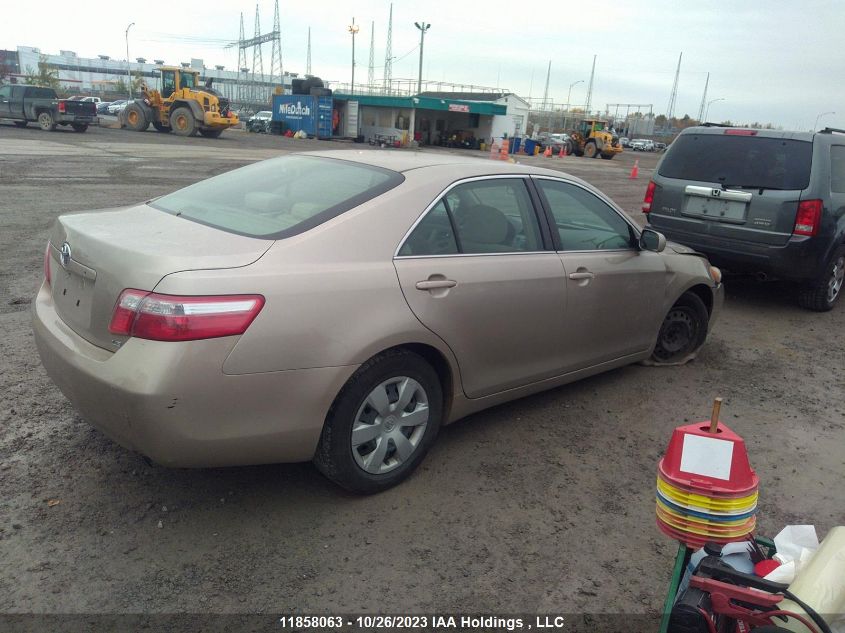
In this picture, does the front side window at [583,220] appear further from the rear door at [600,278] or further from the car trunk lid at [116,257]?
the car trunk lid at [116,257]

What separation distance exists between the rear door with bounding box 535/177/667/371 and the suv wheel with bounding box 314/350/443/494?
1.13 metres

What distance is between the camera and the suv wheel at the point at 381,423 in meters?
2.96

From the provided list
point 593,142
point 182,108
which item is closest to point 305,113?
point 182,108

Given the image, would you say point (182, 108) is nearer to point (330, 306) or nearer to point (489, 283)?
point (489, 283)

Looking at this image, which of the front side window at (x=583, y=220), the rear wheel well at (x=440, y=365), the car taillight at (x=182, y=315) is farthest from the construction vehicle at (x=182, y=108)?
the car taillight at (x=182, y=315)

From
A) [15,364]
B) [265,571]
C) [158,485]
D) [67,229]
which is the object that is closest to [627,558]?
[265,571]

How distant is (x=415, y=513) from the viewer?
10.3ft

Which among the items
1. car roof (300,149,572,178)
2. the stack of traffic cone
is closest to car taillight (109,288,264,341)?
car roof (300,149,572,178)

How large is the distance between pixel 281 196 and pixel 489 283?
Result: 3.79ft

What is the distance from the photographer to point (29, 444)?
3490mm

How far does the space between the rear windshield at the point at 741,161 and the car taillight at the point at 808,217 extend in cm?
19

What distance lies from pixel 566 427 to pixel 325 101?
41.2m

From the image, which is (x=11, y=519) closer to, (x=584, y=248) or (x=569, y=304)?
(x=569, y=304)

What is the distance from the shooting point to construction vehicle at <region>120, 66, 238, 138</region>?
3209cm
